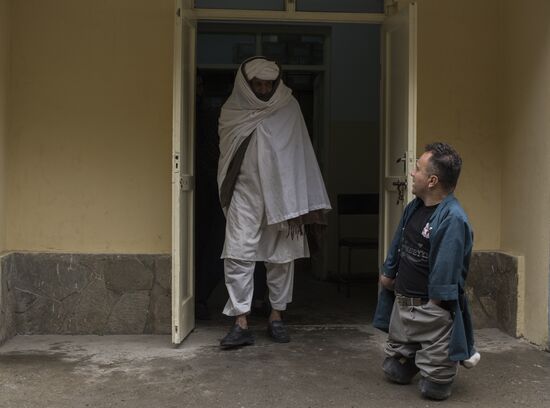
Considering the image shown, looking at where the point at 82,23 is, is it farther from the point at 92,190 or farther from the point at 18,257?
the point at 18,257

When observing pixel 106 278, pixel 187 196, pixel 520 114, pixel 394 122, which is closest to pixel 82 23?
pixel 187 196

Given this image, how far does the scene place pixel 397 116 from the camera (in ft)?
15.0

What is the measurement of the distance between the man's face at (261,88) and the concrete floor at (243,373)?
1.73m

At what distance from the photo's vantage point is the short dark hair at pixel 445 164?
11.0 feet

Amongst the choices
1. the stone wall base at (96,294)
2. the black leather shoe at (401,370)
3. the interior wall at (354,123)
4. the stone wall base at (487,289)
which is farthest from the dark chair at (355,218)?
the black leather shoe at (401,370)

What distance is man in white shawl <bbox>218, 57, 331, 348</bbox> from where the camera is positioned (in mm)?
4422

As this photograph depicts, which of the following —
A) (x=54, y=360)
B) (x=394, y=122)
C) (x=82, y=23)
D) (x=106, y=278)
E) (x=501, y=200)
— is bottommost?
(x=54, y=360)

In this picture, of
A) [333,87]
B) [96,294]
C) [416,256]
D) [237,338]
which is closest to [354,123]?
[333,87]

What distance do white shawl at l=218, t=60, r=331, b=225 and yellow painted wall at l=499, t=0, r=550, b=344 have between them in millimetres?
1383

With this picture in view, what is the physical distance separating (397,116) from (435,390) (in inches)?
78.4

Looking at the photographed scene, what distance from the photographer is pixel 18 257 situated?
4633mm

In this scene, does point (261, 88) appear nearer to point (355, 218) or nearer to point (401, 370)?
point (401, 370)

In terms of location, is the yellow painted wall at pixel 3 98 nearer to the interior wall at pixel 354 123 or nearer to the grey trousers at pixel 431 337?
the grey trousers at pixel 431 337

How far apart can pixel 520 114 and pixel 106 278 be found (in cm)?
319
